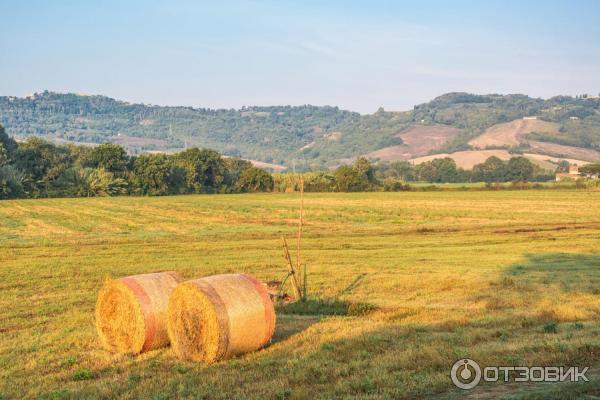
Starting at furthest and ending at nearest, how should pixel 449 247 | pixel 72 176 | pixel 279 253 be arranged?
1. pixel 72 176
2. pixel 449 247
3. pixel 279 253

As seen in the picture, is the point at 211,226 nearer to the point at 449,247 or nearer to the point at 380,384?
the point at 449,247

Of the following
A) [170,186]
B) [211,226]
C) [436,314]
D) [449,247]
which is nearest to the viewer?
[436,314]

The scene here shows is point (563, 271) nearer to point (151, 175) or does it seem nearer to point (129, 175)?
point (151, 175)

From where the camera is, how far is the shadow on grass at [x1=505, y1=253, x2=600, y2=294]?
20.5 metres

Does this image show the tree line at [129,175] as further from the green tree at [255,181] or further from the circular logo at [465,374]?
the circular logo at [465,374]

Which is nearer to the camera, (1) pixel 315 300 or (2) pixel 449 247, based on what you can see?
(1) pixel 315 300

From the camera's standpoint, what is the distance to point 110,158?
322 ft

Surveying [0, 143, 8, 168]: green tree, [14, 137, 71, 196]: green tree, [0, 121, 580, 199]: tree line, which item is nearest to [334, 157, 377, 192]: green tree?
[0, 121, 580, 199]: tree line

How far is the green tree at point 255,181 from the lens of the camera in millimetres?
108750

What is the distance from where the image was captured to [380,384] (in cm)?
1016

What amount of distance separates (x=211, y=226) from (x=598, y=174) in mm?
116537

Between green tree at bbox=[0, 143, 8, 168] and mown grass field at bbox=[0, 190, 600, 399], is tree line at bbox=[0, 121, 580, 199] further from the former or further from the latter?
mown grass field at bbox=[0, 190, 600, 399]

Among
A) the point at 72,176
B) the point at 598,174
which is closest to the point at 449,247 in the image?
the point at 72,176

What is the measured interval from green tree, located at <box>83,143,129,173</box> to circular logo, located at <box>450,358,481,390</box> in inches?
3593
